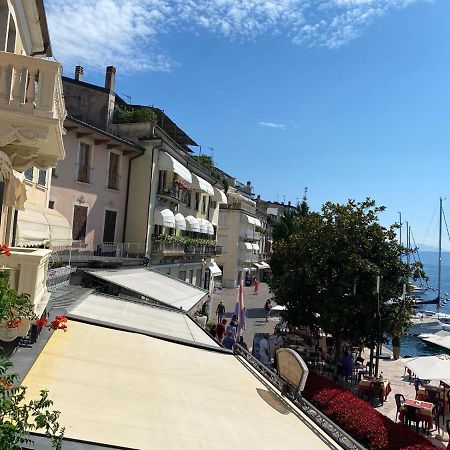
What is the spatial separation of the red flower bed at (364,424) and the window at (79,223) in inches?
617

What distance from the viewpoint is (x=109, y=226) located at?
28359 mm

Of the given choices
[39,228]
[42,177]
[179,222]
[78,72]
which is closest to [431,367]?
[39,228]

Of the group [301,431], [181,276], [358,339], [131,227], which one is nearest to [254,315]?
[181,276]

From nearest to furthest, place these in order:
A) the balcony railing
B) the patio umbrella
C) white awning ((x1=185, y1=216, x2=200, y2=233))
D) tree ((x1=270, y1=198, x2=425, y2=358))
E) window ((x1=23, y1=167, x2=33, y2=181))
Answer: window ((x1=23, y1=167, x2=33, y2=181)) < the patio umbrella < tree ((x1=270, y1=198, x2=425, y2=358)) < the balcony railing < white awning ((x1=185, y1=216, x2=200, y2=233))

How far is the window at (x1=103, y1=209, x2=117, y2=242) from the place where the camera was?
2792 centimetres

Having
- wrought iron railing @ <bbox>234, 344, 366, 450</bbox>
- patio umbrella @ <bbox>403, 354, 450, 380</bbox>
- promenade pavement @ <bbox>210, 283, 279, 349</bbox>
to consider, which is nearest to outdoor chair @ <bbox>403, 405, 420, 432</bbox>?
patio umbrella @ <bbox>403, 354, 450, 380</bbox>

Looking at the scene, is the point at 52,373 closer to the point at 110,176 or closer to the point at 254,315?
the point at 110,176

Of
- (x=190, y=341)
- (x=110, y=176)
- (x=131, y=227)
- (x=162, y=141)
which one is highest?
(x=162, y=141)

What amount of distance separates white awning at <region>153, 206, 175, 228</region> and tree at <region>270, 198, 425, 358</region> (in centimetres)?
1114

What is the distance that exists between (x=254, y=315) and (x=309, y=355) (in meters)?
18.3

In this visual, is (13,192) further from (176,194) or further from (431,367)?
(176,194)

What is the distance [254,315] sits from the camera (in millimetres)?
39844

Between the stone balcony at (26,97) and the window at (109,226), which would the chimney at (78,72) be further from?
the stone balcony at (26,97)

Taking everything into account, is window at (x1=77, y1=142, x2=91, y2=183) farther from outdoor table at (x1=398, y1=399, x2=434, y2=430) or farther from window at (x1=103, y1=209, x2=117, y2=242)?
outdoor table at (x1=398, y1=399, x2=434, y2=430)
